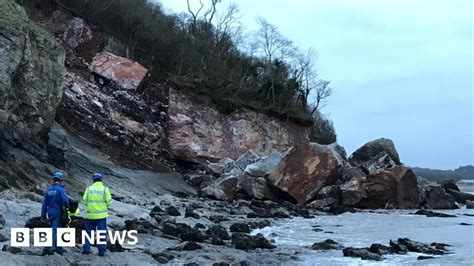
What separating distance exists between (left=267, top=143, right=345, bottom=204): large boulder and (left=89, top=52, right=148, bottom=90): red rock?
14780 mm

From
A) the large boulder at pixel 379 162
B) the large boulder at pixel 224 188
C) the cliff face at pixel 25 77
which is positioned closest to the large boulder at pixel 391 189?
the large boulder at pixel 224 188

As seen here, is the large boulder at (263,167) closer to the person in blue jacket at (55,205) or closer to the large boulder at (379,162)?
the large boulder at (379,162)

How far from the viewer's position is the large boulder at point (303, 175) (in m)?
31.7

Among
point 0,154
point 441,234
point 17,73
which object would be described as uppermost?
point 17,73

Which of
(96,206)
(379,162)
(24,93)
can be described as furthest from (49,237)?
(379,162)

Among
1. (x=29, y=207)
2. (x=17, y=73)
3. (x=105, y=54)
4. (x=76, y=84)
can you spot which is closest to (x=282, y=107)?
(x=105, y=54)

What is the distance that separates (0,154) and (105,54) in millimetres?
25198

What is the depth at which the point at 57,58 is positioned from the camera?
2425cm

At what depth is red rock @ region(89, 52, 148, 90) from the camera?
39812 millimetres

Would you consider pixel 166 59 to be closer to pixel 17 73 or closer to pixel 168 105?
pixel 168 105

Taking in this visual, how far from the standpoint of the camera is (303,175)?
104ft

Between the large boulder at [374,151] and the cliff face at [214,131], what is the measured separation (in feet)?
17.7

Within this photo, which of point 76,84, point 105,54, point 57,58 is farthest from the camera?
point 105,54

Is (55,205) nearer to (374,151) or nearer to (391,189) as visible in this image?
(391,189)
